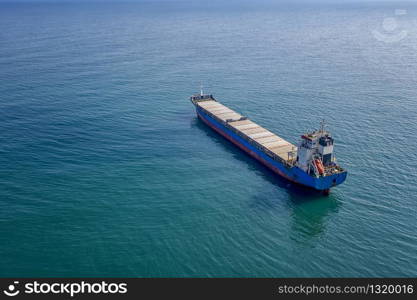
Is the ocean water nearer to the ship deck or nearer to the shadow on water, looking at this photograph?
the shadow on water

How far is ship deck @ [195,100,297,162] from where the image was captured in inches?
3029

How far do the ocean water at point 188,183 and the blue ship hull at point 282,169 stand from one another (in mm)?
1958

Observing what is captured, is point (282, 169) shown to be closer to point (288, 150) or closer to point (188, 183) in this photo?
point (288, 150)

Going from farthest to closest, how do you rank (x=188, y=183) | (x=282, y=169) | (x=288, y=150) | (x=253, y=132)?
(x=253, y=132) → (x=288, y=150) → (x=282, y=169) → (x=188, y=183)

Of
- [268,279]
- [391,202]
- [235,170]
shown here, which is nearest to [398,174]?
[391,202]

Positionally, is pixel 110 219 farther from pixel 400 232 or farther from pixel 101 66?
pixel 101 66

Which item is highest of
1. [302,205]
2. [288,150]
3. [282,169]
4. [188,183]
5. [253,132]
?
[253,132]

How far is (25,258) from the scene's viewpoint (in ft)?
162

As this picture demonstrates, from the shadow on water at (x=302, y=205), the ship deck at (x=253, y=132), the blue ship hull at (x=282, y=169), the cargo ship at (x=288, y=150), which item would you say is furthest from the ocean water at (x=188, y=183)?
the ship deck at (x=253, y=132)

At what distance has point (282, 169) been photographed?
7181 centimetres

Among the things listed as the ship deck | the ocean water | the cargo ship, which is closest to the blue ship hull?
the cargo ship

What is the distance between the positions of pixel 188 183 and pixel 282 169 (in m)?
19.0

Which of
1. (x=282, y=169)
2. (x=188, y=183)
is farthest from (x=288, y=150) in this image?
(x=188, y=183)

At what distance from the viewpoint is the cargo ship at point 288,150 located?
65.7m
